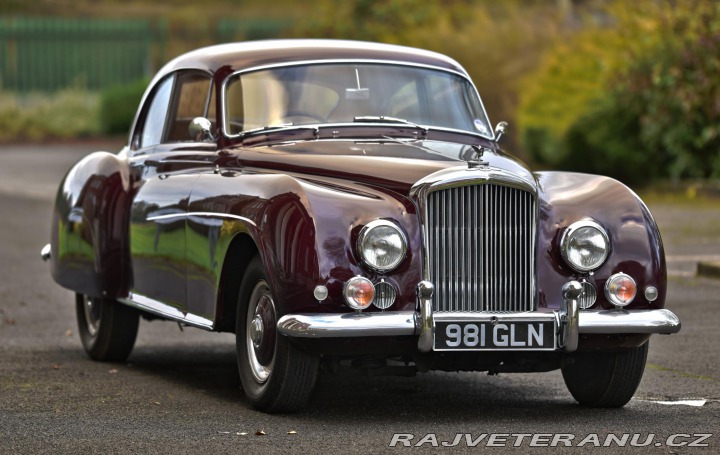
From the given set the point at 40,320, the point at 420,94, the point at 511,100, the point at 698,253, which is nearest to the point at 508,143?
the point at 511,100

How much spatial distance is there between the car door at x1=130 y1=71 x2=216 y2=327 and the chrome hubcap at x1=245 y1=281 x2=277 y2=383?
552mm

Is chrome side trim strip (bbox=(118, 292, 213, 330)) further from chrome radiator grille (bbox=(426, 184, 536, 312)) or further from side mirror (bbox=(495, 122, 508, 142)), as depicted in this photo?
side mirror (bbox=(495, 122, 508, 142))

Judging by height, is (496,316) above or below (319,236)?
below

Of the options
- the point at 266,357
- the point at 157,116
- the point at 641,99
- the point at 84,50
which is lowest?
the point at 84,50

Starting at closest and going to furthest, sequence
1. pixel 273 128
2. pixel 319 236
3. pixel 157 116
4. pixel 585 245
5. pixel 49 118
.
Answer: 1. pixel 319 236
2. pixel 585 245
3. pixel 273 128
4. pixel 157 116
5. pixel 49 118

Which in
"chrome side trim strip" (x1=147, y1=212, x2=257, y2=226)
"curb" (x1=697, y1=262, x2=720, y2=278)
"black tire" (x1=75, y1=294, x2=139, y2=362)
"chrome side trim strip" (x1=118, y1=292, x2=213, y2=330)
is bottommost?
"curb" (x1=697, y1=262, x2=720, y2=278)

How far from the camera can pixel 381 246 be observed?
722 centimetres

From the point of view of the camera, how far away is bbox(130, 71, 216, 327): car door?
28.7ft

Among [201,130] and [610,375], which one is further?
[201,130]

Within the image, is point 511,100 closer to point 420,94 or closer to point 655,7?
point 655,7

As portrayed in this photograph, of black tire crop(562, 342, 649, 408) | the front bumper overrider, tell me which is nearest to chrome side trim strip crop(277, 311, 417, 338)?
the front bumper overrider

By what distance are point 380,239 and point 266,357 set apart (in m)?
0.84

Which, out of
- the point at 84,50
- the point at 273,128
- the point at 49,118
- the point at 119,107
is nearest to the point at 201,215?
the point at 273,128

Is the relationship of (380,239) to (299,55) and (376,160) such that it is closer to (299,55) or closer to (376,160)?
(376,160)
